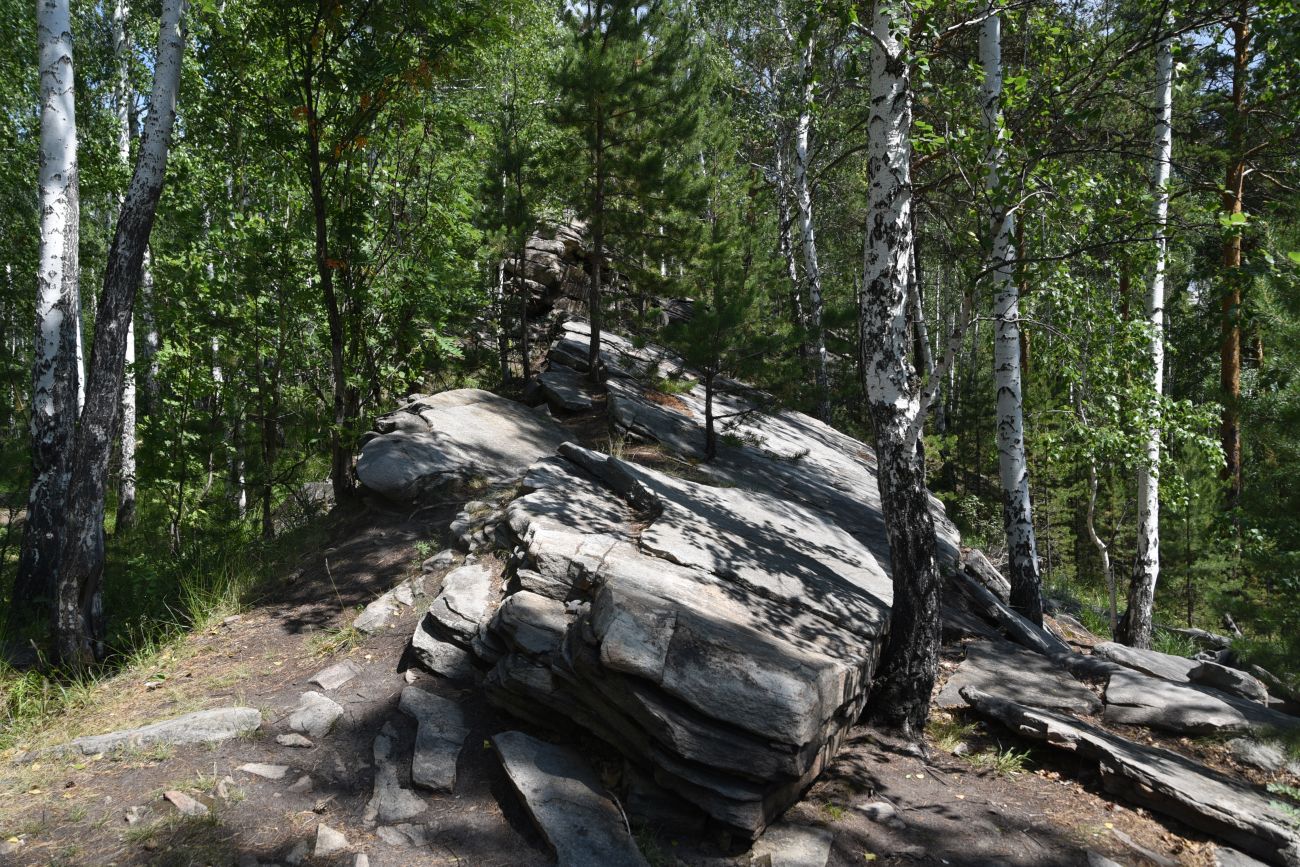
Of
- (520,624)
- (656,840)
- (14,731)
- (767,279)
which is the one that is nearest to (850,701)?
(656,840)

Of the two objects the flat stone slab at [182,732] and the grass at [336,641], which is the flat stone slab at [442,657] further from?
the flat stone slab at [182,732]

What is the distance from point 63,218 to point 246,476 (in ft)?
23.3

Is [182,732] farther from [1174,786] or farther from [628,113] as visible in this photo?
[628,113]

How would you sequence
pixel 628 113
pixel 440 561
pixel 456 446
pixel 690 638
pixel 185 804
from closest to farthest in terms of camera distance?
1. pixel 185 804
2. pixel 690 638
3. pixel 440 561
4. pixel 456 446
5. pixel 628 113

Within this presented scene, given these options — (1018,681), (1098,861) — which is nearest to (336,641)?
(1098,861)

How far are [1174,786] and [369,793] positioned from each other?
15.8 ft

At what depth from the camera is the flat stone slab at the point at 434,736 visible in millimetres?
4129

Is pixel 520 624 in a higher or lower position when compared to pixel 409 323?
lower

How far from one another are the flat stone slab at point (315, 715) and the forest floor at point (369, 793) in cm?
7

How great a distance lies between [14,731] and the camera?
14.8ft

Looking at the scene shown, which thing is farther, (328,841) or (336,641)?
(336,641)

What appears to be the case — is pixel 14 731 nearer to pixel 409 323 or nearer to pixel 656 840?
pixel 656 840

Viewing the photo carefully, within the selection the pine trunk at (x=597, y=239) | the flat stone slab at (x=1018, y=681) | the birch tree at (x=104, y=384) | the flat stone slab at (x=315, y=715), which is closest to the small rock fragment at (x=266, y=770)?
the flat stone slab at (x=315, y=715)

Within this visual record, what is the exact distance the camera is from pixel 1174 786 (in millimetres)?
4508
